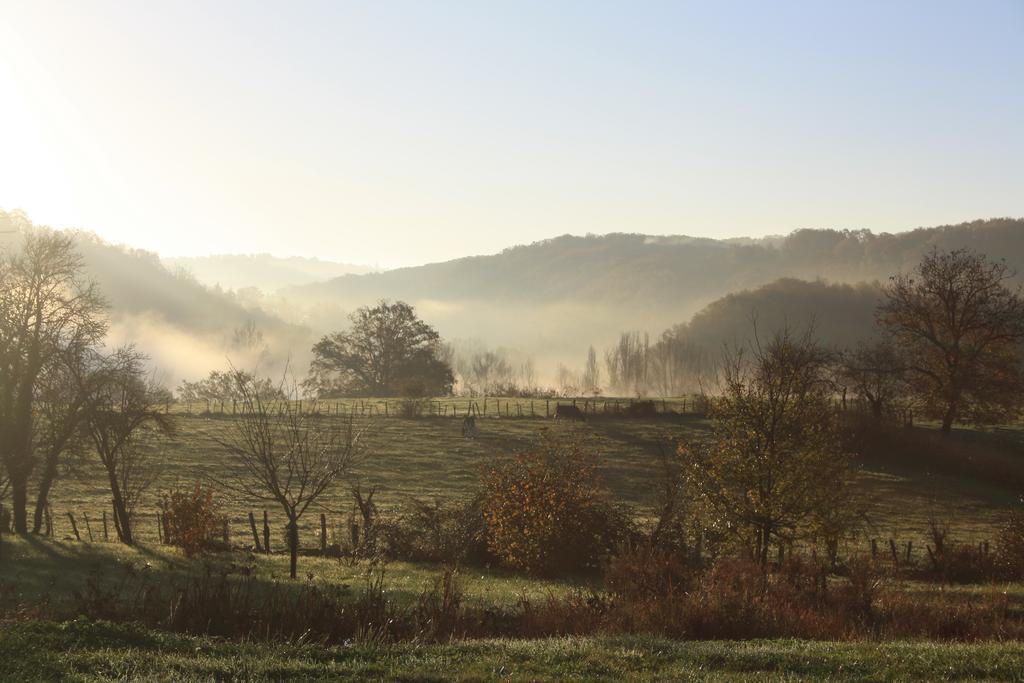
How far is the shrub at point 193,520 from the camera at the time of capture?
28.5 m

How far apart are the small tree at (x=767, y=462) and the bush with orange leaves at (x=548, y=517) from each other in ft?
11.5

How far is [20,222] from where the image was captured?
3672cm

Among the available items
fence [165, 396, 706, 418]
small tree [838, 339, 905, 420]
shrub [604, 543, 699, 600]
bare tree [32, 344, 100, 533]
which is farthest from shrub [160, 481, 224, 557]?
small tree [838, 339, 905, 420]

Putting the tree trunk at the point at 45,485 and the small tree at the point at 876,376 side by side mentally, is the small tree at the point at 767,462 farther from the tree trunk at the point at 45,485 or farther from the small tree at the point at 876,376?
the small tree at the point at 876,376

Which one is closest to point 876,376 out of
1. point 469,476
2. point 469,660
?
point 469,476

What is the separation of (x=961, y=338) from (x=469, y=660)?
68.3m

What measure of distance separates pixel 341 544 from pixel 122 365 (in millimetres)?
13045

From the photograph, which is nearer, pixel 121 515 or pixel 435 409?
pixel 121 515

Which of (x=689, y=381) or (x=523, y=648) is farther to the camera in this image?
(x=689, y=381)

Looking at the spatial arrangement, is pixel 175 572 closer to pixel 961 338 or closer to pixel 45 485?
pixel 45 485

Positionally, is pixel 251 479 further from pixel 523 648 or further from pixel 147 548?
pixel 523 648

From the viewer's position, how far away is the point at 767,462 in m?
25.0

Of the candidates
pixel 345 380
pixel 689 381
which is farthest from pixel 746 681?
pixel 689 381

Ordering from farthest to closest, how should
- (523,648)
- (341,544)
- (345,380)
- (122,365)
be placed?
(345,380) < (122,365) < (341,544) < (523,648)
